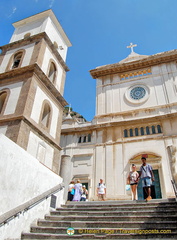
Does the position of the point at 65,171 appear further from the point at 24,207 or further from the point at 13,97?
the point at 13,97

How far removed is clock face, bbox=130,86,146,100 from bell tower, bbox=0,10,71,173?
25.4 feet

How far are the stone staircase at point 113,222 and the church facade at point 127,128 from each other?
7.95 meters

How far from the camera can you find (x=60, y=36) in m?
22.1

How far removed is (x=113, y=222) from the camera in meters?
6.10

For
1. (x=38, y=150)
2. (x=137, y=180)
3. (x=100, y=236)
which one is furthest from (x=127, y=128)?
(x=100, y=236)

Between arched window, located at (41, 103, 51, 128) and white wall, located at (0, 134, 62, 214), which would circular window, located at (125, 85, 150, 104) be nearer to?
arched window, located at (41, 103, 51, 128)

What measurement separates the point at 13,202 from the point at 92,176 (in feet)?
42.5

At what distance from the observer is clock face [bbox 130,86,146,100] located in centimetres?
2238

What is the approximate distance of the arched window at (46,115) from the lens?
15.5m

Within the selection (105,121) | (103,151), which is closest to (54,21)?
(105,121)

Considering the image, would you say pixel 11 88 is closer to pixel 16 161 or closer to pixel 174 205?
pixel 16 161

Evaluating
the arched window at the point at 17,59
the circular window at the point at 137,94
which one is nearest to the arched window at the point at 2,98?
the arched window at the point at 17,59

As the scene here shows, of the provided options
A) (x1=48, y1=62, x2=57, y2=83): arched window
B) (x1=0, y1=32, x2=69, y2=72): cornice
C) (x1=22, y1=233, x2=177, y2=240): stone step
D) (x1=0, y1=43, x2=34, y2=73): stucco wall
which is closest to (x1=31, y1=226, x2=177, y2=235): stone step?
(x1=22, y1=233, x2=177, y2=240): stone step

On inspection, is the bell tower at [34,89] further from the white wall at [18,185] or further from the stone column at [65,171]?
the white wall at [18,185]
